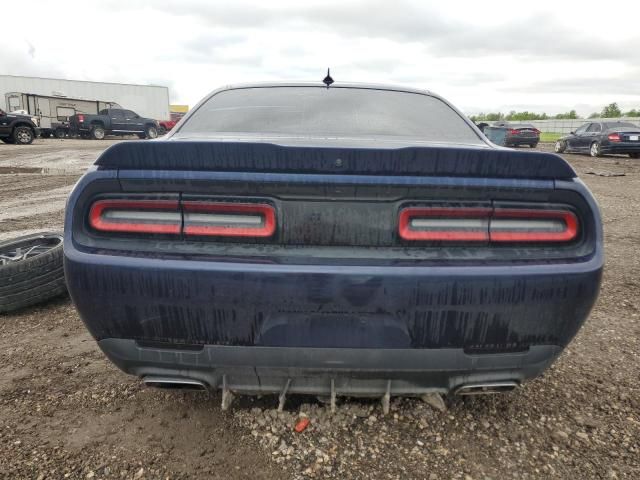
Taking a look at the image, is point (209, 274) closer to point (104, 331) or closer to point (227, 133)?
point (104, 331)

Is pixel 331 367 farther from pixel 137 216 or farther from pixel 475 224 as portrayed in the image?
pixel 137 216

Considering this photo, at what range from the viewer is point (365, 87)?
281 centimetres

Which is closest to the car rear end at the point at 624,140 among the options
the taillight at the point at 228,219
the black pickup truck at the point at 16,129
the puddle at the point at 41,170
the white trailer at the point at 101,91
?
the puddle at the point at 41,170

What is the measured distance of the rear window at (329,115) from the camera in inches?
89.4

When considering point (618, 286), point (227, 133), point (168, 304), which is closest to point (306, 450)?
point (168, 304)

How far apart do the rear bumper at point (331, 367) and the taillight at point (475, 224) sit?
407 millimetres

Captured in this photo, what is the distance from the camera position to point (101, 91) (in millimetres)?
33750

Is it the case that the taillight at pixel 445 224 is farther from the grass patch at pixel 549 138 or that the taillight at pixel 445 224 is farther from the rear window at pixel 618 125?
the grass patch at pixel 549 138

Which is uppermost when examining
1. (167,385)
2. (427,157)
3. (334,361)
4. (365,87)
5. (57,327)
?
(365,87)

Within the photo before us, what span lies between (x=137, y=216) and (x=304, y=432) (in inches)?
45.4

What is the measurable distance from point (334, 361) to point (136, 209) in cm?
88

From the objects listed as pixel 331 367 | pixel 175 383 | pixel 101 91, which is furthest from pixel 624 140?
pixel 101 91

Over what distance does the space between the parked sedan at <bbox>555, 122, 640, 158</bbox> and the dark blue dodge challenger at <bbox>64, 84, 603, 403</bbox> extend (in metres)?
17.6

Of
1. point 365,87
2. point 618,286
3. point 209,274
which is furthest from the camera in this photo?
point 618,286
